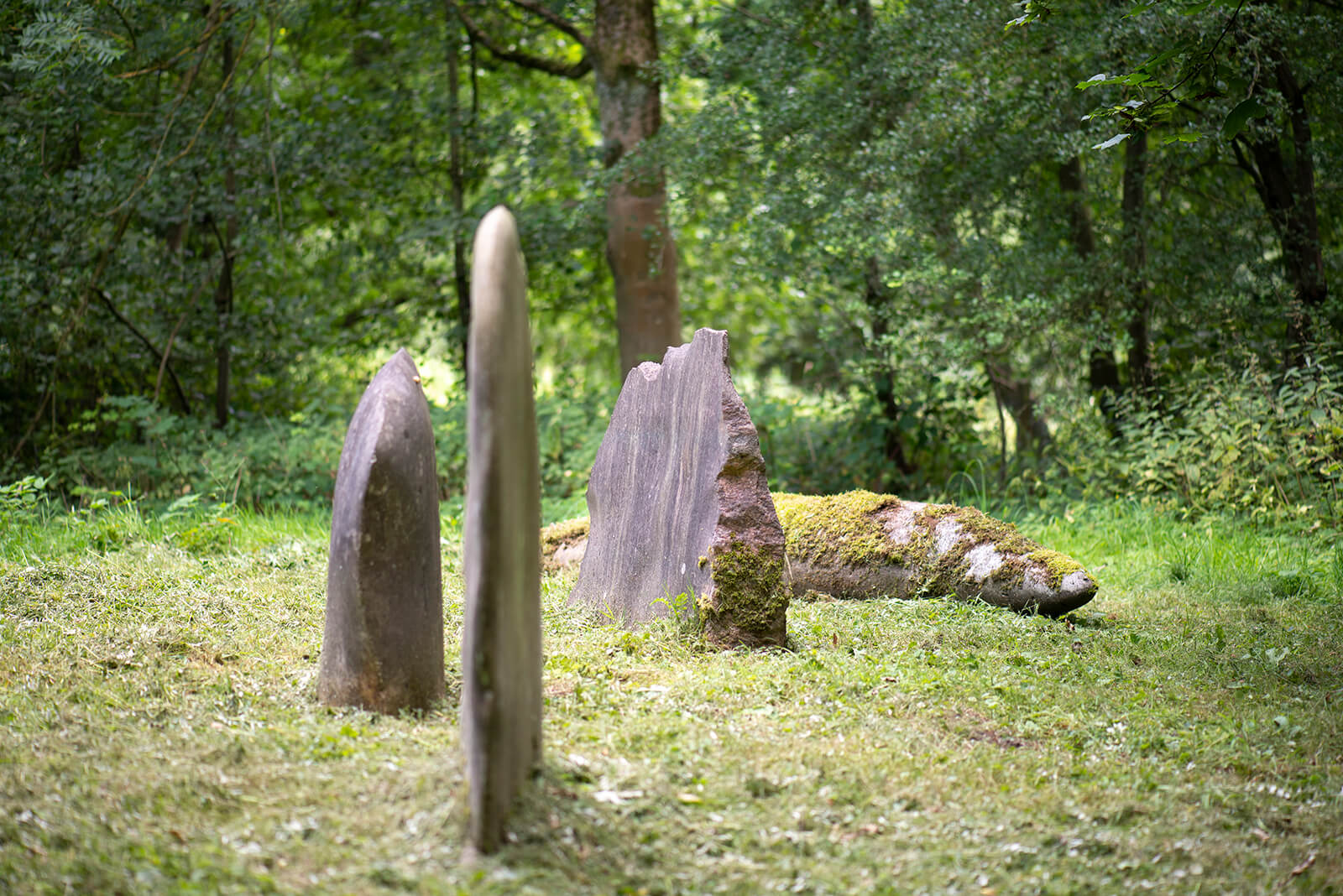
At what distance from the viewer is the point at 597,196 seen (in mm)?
10828

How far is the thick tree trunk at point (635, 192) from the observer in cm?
1030

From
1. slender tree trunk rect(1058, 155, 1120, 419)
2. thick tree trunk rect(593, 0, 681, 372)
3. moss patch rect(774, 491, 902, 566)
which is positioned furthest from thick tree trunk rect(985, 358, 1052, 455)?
moss patch rect(774, 491, 902, 566)

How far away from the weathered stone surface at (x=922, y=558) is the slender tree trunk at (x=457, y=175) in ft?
20.6

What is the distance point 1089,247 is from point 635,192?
14.2 ft

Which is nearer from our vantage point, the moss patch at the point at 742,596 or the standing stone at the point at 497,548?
the standing stone at the point at 497,548

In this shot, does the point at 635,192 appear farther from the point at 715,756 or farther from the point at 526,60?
the point at 715,756

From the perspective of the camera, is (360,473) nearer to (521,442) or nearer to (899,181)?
(521,442)

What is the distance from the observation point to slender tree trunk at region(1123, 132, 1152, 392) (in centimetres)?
914

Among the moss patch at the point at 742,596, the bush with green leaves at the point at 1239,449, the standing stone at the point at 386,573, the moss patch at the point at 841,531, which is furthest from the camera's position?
the bush with green leaves at the point at 1239,449

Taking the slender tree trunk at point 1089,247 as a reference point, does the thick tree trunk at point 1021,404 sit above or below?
below

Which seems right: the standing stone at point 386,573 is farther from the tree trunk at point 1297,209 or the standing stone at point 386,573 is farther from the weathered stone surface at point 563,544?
the tree trunk at point 1297,209

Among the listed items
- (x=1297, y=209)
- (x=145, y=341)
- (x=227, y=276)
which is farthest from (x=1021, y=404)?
(x=145, y=341)

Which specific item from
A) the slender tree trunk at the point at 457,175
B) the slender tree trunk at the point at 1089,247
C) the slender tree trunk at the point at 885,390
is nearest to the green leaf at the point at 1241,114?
the slender tree trunk at the point at 1089,247

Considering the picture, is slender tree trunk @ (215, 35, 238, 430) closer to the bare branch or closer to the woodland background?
the woodland background
